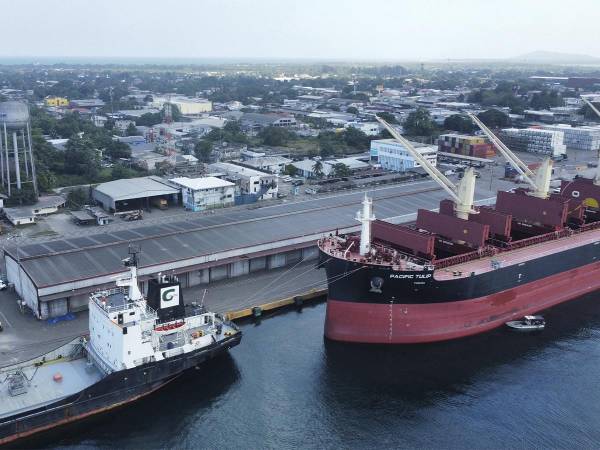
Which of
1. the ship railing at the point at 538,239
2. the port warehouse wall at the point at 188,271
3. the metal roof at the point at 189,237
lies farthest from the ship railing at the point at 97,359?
the ship railing at the point at 538,239

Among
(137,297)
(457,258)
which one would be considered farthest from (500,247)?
(137,297)

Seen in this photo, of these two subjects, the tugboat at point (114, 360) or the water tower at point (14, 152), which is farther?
the water tower at point (14, 152)

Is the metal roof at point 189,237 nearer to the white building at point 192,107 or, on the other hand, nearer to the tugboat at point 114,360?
the tugboat at point 114,360

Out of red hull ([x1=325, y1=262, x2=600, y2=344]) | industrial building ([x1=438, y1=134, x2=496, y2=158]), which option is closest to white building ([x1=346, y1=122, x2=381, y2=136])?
industrial building ([x1=438, y1=134, x2=496, y2=158])

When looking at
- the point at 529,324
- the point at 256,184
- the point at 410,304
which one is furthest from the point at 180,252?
the point at 256,184

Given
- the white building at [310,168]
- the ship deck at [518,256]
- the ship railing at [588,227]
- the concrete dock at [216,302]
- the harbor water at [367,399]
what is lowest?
the harbor water at [367,399]

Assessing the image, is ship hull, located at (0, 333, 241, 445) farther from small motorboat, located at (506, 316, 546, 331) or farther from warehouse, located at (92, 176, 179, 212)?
warehouse, located at (92, 176, 179, 212)

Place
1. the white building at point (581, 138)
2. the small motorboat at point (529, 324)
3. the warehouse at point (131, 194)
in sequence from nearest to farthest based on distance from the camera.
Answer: the small motorboat at point (529, 324) < the warehouse at point (131, 194) < the white building at point (581, 138)
